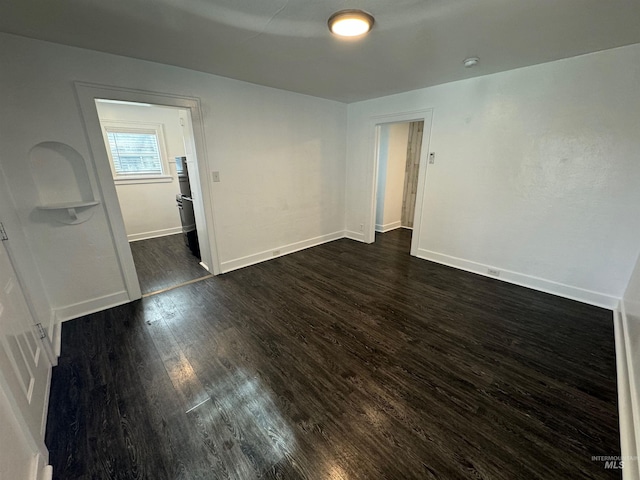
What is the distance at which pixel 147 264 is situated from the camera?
3777 millimetres

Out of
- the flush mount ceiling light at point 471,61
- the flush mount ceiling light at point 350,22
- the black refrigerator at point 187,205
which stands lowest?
the black refrigerator at point 187,205

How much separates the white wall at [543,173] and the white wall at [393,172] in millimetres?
1229

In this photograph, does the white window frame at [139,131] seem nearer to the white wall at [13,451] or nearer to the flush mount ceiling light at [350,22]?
the white wall at [13,451]

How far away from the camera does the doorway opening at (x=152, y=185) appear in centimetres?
387

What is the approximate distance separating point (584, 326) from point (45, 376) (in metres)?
4.33

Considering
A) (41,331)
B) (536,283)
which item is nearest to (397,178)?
(536,283)

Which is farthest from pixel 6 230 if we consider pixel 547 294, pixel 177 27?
pixel 547 294

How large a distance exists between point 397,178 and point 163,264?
4529 millimetres

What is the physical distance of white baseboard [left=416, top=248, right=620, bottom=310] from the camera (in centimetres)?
263

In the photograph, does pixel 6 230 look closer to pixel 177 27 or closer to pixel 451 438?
pixel 177 27

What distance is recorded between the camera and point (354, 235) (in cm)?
495

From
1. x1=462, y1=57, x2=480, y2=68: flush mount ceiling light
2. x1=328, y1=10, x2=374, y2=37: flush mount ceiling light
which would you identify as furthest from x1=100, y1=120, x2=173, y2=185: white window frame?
x1=462, y1=57, x2=480, y2=68: flush mount ceiling light

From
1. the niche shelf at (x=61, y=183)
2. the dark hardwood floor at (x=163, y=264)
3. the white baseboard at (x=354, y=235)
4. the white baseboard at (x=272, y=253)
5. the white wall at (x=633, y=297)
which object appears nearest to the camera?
the white wall at (x=633, y=297)

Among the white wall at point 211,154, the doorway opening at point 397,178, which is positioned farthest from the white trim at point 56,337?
the doorway opening at point 397,178
